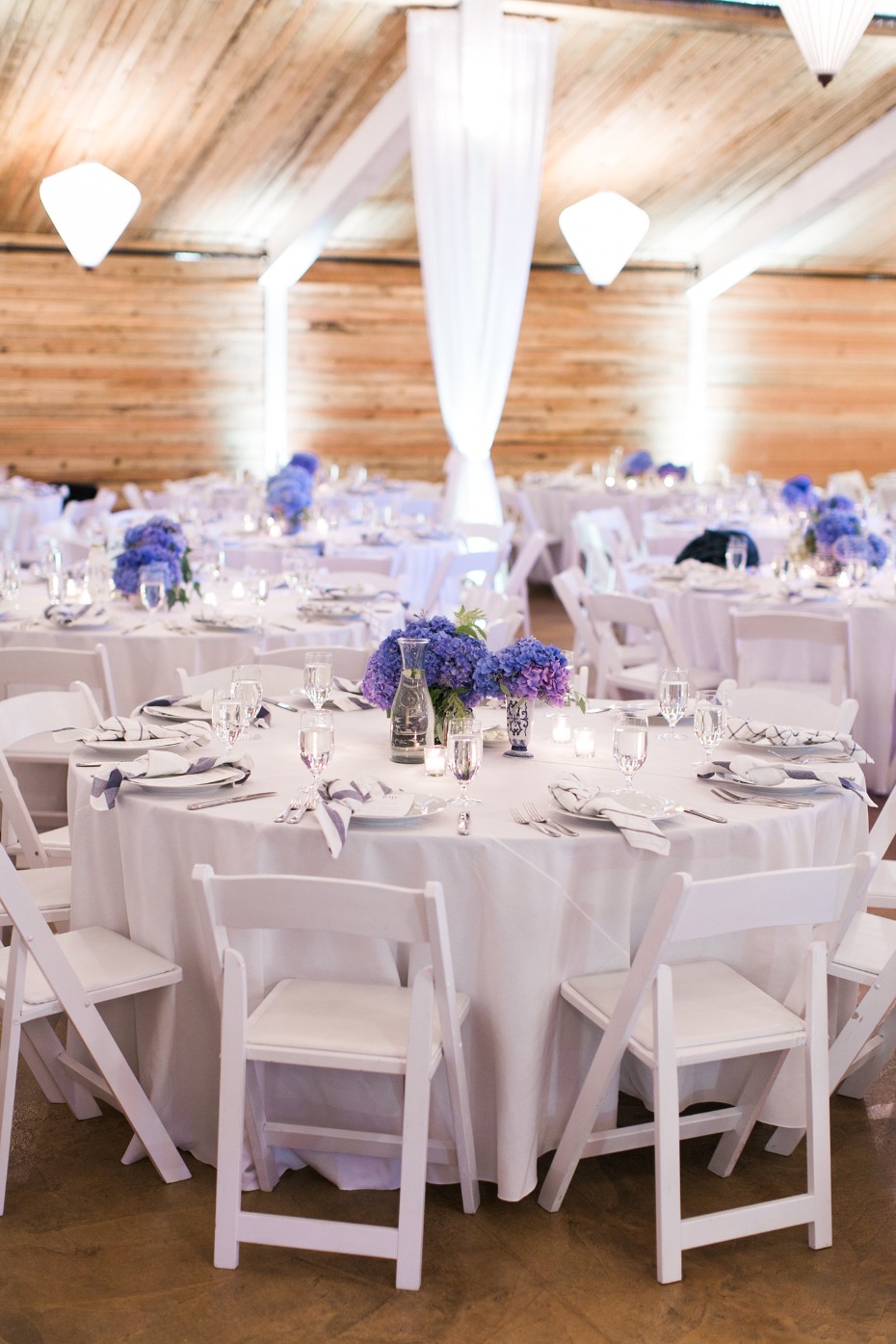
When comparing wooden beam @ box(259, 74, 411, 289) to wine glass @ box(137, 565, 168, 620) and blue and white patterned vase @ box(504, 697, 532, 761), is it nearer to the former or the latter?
wine glass @ box(137, 565, 168, 620)

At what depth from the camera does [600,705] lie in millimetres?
3742

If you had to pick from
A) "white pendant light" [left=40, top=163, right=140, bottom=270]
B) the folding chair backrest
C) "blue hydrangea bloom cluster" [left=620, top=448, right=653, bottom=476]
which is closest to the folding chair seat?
the folding chair backrest

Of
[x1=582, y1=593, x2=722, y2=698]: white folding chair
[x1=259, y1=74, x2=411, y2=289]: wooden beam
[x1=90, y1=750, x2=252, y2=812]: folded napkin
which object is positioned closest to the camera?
[x1=90, y1=750, x2=252, y2=812]: folded napkin

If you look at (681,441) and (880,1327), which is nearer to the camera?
(880,1327)

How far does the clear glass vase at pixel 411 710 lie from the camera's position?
10.2 ft

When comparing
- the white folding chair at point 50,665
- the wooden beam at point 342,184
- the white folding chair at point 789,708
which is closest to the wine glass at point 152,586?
the white folding chair at point 50,665

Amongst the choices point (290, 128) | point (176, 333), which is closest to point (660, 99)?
point (290, 128)

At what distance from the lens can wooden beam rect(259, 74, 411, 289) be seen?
33.1ft

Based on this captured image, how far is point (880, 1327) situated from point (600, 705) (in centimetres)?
173

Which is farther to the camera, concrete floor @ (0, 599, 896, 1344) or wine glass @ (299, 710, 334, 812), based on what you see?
wine glass @ (299, 710, 334, 812)

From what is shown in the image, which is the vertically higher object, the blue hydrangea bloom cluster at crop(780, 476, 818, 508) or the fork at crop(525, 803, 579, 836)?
the blue hydrangea bloom cluster at crop(780, 476, 818, 508)

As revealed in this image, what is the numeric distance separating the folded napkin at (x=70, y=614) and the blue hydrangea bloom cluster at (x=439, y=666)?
1.99 meters

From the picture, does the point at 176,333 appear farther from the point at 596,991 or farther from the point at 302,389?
the point at 596,991

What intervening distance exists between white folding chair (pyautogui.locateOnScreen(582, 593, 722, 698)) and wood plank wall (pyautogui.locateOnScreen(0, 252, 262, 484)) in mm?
8572
